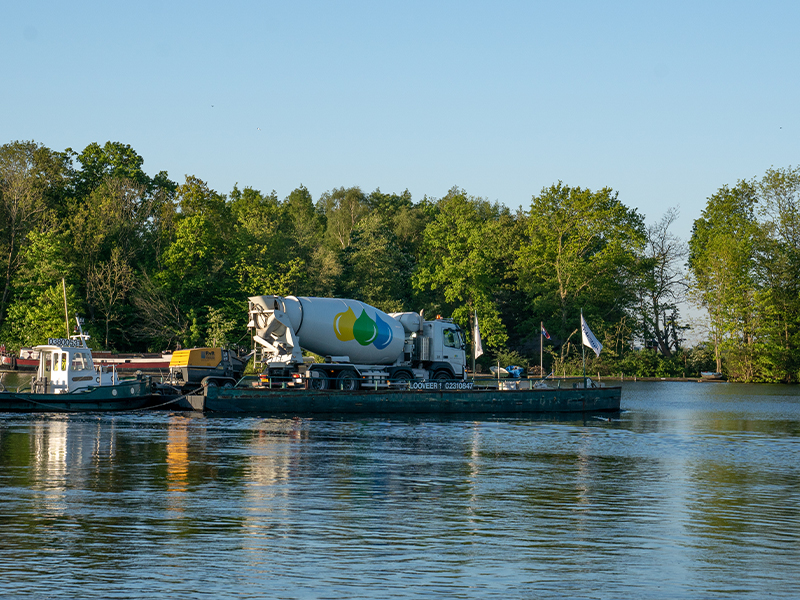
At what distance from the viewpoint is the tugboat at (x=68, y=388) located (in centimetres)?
4619

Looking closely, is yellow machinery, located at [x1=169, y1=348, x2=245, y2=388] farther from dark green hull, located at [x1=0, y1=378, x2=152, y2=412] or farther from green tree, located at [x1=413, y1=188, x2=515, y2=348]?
green tree, located at [x1=413, y1=188, x2=515, y2=348]

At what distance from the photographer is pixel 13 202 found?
3797 inches

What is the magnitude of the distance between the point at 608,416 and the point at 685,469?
22.2 metres

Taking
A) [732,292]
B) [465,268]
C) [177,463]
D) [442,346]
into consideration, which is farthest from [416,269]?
[177,463]

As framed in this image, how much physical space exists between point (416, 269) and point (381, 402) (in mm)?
68557

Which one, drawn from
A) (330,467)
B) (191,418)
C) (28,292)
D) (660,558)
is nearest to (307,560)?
(660,558)

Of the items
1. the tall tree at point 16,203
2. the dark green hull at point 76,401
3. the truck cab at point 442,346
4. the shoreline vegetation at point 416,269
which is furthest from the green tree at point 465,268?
the dark green hull at point 76,401

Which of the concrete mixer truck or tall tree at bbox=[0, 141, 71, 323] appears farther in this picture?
tall tree at bbox=[0, 141, 71, 323]

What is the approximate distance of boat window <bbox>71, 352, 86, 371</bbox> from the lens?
154 ft

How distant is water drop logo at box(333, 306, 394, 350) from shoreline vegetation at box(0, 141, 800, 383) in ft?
134

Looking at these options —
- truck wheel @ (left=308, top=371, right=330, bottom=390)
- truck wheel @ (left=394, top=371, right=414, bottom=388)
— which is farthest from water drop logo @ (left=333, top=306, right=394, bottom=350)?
truck wheel @ (left=308, top=371, right=330, bottom=390)

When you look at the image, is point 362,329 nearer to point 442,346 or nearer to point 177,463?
point 442,346

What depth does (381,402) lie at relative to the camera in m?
45.8

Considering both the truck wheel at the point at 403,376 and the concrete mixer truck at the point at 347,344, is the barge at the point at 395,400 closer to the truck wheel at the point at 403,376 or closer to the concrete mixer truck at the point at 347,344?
the concrete mixer truck at the point at 347,344
